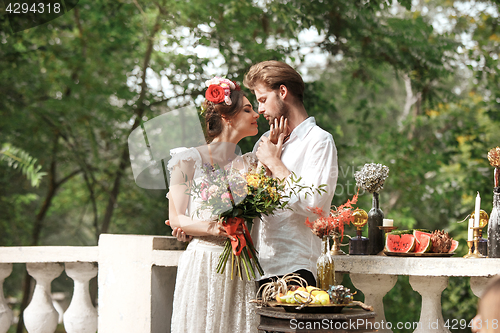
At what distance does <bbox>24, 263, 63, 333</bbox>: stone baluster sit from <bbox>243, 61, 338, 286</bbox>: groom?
1609 mm

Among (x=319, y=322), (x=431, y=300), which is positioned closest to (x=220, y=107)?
(x=319, y=322)

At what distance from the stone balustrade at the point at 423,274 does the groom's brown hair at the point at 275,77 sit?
3.02ft

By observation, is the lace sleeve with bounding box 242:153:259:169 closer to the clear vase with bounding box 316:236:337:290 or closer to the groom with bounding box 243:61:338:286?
the groom with bounding box 243:61:338:286

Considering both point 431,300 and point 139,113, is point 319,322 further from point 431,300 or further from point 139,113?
point 139,113

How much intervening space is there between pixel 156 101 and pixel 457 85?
36.6ft

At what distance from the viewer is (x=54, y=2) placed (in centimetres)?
482

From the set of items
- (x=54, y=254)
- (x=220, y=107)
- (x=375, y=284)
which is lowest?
(x=375, y=284)

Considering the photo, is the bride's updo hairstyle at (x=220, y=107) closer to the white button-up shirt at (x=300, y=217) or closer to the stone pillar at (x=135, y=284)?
the white button-up shirt at (x=300, y=217)

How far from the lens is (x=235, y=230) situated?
2045 millimetres

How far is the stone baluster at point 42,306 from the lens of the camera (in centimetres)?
298

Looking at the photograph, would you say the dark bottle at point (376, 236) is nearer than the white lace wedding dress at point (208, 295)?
No

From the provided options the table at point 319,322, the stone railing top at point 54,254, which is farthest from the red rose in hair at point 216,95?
the stone railing top at point 54,254

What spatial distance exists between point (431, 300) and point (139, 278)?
1.62m

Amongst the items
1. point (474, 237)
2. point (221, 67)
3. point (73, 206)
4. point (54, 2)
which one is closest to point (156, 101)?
point (221, 67)
